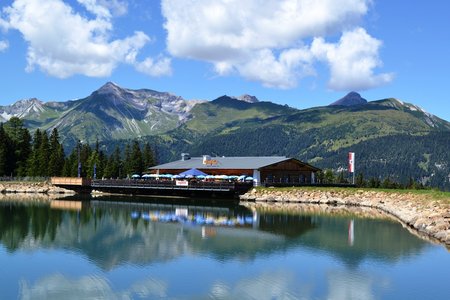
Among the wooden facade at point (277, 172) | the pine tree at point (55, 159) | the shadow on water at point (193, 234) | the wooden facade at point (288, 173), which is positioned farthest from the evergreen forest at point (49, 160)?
the shadow on water at point (193, 234)

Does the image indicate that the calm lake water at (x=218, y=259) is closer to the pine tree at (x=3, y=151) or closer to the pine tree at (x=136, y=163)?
the pine tree at (x=3, y=151)

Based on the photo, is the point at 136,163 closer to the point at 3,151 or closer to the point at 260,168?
the point at 3,151

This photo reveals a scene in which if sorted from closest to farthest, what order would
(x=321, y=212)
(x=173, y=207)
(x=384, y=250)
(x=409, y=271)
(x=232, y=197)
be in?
(x=409, y=271)
(x=384, y=250)
(x=321, y=212)
(x=173, y=207)
(x=232, y=197)

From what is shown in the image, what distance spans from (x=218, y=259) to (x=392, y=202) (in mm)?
39158

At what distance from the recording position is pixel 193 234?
43594mm

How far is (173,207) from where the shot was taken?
70.6 metres

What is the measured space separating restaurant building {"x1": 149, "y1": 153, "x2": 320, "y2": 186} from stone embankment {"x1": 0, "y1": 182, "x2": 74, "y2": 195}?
2032 centimetres

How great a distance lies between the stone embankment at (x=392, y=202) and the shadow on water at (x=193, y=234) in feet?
6.10

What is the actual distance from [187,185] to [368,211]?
32.0m

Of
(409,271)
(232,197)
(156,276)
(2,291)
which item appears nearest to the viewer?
(2,291)

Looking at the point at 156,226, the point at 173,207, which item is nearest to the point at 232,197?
the point at 173,207

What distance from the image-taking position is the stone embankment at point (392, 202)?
137 ft

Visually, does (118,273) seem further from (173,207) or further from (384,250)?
(173,207)

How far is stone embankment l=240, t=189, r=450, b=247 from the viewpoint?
137ft
